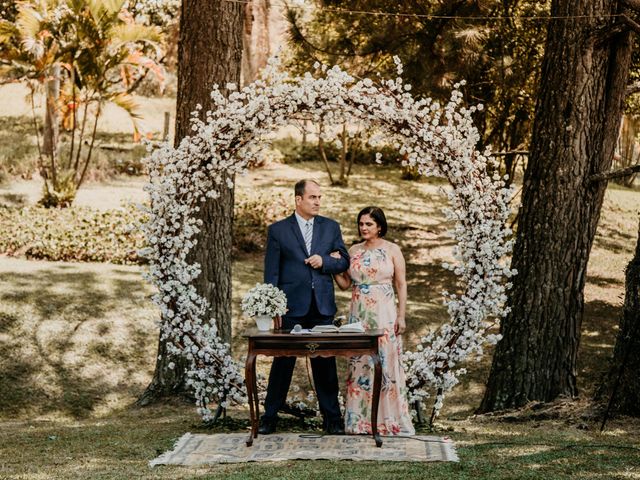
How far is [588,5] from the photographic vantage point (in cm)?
802

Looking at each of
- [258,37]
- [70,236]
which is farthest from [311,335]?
[258,37]

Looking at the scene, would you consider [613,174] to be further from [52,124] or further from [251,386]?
[52,124]

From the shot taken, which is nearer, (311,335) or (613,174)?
(311,335)

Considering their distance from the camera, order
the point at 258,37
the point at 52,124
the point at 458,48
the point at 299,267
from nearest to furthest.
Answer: the point at 299,267 → the point at 458,48 → the point at 52,124 → the point at 258,37

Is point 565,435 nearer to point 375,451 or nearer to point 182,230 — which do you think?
point 375,451

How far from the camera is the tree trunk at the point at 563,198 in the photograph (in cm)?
794

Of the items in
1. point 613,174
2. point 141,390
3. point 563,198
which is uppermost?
point 613,174

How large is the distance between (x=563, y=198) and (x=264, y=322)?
323 centimetres

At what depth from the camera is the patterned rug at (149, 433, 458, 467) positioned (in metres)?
5.79

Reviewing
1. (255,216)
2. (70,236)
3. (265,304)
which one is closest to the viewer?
(265,304)

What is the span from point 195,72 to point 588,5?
3742 millimetres

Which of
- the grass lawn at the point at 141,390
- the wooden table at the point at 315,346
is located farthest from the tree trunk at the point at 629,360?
the wooden table at the point at 315,346

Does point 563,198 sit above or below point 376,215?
above

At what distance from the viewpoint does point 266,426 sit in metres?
6.69
